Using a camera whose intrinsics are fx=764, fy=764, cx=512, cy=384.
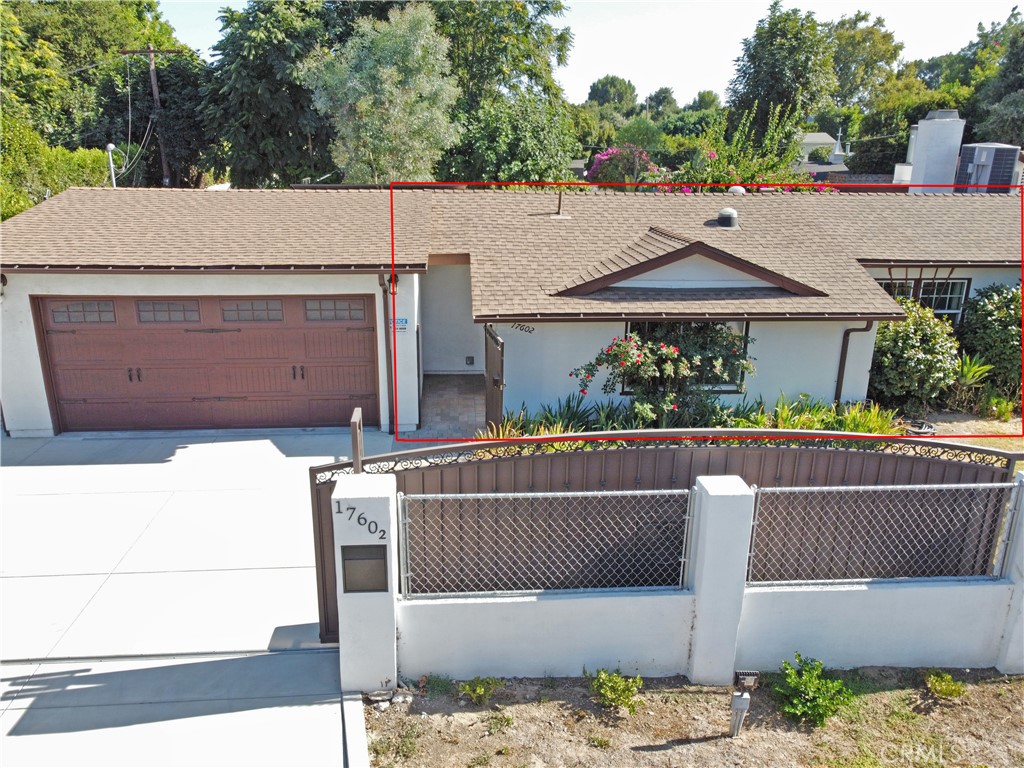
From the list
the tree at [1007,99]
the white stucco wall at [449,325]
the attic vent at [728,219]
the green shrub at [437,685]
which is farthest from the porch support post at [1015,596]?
the tree at [1007,99]

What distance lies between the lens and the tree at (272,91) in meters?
27.5

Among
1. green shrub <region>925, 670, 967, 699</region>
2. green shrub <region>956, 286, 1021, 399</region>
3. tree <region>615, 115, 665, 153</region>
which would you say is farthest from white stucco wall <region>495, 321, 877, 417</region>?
tree <region>615, 115, 665, 153</region>

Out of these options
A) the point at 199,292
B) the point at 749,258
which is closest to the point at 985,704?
the point at 749,258

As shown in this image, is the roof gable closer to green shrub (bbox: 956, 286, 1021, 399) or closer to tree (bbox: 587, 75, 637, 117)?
green shrub (bbox: 956, 286, 1021, 399)

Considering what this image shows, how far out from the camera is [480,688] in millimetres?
5668

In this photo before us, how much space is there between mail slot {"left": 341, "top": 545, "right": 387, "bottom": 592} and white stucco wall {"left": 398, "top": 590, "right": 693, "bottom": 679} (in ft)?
Result: 1.25

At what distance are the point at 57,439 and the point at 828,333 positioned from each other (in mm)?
11669

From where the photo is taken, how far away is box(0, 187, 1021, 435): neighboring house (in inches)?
432

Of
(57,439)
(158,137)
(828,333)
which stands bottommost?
(57,439)

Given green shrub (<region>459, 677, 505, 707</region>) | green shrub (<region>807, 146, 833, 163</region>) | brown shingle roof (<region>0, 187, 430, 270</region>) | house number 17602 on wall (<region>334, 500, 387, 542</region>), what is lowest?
green shrub (<region>459, 677, 505, 707</region>)

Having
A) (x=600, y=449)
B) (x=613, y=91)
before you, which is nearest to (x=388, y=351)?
(x=600, y=449)

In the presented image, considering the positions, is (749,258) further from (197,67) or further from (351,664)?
(197,67)

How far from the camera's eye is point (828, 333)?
38.8 ft

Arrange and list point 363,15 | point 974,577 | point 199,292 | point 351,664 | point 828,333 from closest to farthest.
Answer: point 351,664
point 974,577
point 199,292
point 828,333
point 363,15
